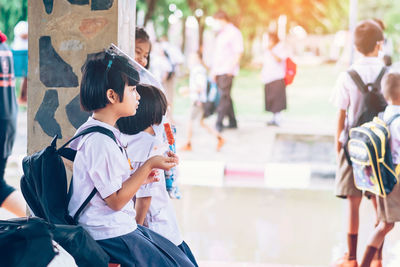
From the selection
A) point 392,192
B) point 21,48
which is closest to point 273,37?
point 21,48

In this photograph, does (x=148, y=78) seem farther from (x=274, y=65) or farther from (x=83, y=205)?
(x=274, y=65)

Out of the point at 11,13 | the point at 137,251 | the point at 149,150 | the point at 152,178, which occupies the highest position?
the point at 11,13

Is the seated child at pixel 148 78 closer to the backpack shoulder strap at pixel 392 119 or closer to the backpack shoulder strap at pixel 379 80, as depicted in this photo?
the backpack shoulder strap at pixel 392 119

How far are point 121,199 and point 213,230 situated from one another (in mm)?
3557

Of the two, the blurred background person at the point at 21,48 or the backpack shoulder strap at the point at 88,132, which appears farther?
the blurred background person at the point at 21,48

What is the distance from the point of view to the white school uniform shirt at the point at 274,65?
1155 cm

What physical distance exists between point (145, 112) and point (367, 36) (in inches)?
80.2

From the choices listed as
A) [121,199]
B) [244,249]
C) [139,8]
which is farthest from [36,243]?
[139,8]

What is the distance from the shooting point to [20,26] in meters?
12.4

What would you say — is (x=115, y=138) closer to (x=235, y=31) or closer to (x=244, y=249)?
(x=244, y=249)

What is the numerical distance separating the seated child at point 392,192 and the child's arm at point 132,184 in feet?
6.31

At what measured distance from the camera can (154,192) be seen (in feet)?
10.2

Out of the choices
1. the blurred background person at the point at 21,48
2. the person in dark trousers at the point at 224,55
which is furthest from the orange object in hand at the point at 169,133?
the person in dark trousers at the point at 224,55

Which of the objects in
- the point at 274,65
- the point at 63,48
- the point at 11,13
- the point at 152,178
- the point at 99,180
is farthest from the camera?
the point at 11,13
